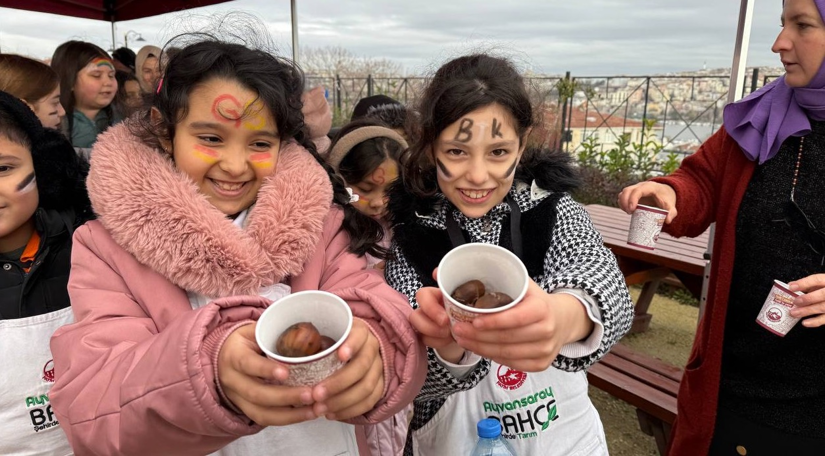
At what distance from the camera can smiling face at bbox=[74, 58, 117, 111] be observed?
409 cm

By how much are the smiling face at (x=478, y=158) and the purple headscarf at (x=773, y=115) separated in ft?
2.74

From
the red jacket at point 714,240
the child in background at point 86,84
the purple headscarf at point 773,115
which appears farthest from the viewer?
the child in background at point 86,84

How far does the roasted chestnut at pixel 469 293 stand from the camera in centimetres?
99

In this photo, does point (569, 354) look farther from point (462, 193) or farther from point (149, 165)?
point (149, 165)

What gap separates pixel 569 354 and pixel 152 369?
0.86 meters

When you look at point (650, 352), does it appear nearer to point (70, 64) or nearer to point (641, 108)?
point (70, 64)

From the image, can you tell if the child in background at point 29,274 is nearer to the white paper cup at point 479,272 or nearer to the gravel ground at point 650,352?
the white paper cup at point 479,272

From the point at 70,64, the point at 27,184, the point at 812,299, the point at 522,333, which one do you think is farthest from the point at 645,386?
the point at 70,64

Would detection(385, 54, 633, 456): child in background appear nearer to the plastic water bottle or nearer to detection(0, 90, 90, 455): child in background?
the plastic water bottle

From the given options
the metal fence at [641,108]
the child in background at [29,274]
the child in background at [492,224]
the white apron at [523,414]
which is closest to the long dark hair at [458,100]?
the child in background at [492,224]

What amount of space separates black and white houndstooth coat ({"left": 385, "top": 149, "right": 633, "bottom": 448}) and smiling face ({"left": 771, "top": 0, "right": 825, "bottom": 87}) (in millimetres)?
743

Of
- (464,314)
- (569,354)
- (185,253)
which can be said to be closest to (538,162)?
(569,354)

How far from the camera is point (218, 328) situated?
957 mm

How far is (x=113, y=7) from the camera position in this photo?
6570 mm
